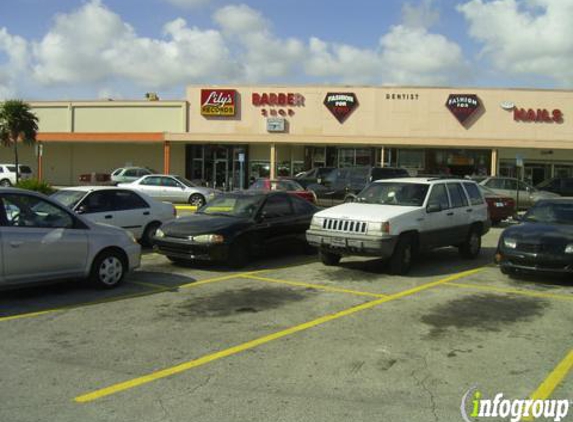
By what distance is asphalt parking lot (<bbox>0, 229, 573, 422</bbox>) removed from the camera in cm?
490

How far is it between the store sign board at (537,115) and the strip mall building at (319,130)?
0.06 meters

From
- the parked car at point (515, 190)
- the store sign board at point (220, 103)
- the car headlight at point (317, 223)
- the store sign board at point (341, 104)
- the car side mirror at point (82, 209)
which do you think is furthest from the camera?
the store sign board at point (220, 103)

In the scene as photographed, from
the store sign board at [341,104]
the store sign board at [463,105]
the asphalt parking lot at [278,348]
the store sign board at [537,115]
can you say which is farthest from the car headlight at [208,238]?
the store sign board at [537,115]

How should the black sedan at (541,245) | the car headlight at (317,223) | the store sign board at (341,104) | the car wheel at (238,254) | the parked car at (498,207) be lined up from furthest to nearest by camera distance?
the store sign board at (341,104)
the parked car at (498,207)
the car headlight at (317,223)
the car wheel at (238,254)
the black sedan at (541,245)

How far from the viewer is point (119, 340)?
262 inches

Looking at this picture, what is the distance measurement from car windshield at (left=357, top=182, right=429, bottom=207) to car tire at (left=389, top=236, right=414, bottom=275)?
2.99ft

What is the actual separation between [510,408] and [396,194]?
7.36 m

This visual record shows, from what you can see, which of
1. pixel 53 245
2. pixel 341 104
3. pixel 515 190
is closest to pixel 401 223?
pixel 53 245

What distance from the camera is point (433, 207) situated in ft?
38.7

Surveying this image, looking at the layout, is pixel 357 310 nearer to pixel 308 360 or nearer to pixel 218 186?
pixel 308 360

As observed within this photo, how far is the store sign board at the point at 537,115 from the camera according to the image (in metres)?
37.6

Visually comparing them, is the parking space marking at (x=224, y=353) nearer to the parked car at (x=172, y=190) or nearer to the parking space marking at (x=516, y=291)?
the parking space marking at (x=516, y=291)

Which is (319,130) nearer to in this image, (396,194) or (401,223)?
(396,194)

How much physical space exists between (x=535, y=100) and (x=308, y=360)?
118ft
